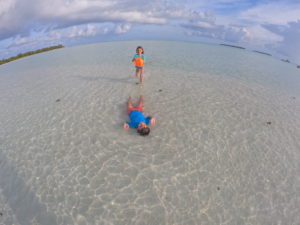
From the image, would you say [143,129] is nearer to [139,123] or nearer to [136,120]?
[139,123]

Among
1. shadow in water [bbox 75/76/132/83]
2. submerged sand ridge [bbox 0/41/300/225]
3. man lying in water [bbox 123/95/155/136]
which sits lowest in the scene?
submerged sand ridge [bbox 0/41/300/225]

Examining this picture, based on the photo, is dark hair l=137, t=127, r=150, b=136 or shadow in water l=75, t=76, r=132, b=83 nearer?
dark hair l=137, t=127, r=150, b=136

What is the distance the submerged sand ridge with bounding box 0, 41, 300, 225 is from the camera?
410 centimetres

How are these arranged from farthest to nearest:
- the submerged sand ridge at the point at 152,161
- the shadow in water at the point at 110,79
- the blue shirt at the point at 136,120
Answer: the shadow in water at the point at 110,79
the blue shirt at the point at 136,120
the submerged sand ridge at the point at 152,161

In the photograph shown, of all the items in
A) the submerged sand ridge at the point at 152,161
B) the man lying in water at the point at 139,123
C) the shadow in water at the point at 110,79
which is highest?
the shadow in water at the point at 110,79

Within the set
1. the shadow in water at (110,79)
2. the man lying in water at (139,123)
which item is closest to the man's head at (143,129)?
the man lying in water at (139,123)

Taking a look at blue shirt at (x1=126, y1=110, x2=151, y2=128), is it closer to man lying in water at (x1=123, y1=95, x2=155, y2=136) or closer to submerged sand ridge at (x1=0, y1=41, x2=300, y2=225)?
man lying in water at (x1=123, y1=95, x2=155, y2=136)

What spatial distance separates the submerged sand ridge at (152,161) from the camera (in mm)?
4098

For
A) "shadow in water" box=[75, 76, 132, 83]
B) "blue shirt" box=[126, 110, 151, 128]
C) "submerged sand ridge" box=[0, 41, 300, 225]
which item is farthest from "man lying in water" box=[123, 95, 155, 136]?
"shadow in water" box=[75, 76, 132, 83]

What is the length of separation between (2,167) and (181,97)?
8.38 metres

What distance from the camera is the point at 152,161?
5273mm

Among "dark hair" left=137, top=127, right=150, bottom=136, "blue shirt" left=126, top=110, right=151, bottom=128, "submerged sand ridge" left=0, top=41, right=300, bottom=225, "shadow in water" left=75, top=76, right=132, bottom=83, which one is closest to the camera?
"submerged sand ridge" left=0, top=41, right=300, bottom=225

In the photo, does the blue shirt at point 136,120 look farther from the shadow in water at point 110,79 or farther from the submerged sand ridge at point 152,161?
the shadow in water at point 110,79

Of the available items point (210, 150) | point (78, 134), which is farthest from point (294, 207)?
point (78, 134)
